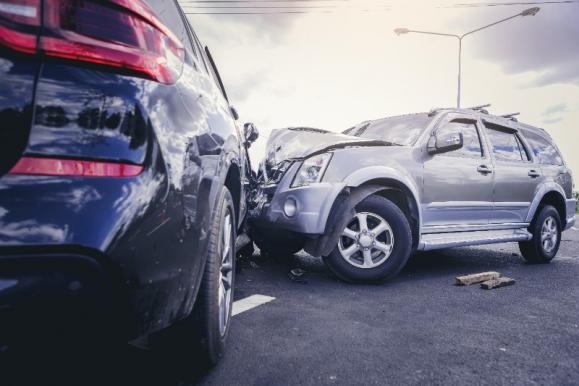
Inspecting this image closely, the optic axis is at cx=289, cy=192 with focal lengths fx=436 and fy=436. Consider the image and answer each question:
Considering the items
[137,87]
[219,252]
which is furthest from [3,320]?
[219,252]

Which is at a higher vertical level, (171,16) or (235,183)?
(171,16)

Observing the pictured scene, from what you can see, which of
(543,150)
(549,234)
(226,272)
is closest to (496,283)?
(549,234)

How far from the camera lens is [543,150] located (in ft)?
19.1

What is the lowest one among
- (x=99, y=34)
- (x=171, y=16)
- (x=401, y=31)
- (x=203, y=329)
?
(x=203, y=329)

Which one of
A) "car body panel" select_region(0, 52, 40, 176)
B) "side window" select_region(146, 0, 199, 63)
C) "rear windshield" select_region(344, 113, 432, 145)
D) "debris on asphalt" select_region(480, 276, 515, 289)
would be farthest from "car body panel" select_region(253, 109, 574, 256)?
"car body panel" select_region(0, 52, 40, 176)

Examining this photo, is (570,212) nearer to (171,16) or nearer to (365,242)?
(365,242)

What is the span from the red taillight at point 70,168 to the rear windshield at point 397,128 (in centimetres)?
352

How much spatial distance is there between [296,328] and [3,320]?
1.80 m

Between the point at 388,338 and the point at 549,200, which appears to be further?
the point at 549,200

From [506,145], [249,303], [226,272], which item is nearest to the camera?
[226,272]

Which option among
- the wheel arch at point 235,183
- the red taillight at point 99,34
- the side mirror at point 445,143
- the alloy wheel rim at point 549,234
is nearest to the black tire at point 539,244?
the alloy wheel rim at point 549,234

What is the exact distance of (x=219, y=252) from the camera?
72.8 inches

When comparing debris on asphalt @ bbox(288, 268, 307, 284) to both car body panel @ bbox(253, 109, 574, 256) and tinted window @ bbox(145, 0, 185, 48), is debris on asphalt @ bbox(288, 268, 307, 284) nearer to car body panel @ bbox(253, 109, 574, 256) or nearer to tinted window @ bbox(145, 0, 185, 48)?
car body panel @ bbox(253, 109, 574, 256)

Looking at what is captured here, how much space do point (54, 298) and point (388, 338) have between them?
1.85 m
